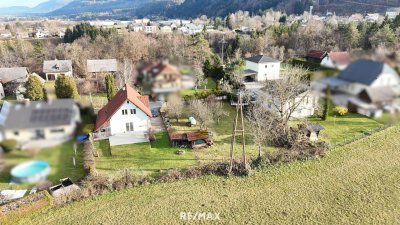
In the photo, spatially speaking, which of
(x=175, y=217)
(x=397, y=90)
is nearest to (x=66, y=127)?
(x=397, y=90)

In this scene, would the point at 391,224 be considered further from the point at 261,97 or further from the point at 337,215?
the point at 261,97

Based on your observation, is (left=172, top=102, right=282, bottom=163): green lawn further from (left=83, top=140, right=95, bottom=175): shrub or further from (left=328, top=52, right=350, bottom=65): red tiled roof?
(left=328, top=52, right=350, bottom=65): red tiled roof

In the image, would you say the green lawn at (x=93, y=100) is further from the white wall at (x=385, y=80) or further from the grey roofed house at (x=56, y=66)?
the grey roofed house at (x=56, y=66)

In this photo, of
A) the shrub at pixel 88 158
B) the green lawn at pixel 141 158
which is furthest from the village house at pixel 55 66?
the green lawn at pixel 141 158

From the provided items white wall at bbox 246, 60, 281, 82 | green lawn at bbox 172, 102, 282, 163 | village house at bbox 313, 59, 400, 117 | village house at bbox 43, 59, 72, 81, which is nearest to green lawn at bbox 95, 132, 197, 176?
green lawn at bbox 172, 102, 282, 163

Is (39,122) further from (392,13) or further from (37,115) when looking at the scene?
(392,13)

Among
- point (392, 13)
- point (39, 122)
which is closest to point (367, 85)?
point (39, 122)
